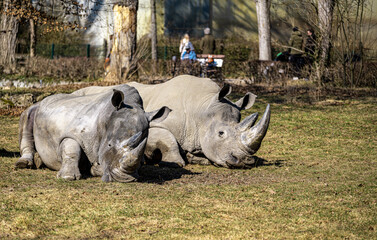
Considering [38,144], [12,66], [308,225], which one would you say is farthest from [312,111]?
[12,66]

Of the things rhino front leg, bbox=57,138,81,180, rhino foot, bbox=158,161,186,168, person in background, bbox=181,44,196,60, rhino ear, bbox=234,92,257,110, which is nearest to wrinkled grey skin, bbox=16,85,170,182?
rhino front leg, bbox=57,138,81,180

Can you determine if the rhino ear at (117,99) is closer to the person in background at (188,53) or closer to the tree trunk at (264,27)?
the person in background at (188,53)

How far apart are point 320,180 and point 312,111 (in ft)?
23.4

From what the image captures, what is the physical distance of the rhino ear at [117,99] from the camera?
24.5 ft

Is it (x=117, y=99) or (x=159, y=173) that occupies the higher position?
(x=117, y=99)

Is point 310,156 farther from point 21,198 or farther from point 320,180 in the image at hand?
point 21,198

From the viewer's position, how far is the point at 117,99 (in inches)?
297

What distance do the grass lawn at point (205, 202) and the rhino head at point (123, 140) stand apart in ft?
0.56

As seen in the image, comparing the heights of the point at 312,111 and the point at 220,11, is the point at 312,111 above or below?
below

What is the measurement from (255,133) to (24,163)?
3.20 metres

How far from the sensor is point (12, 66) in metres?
25.3

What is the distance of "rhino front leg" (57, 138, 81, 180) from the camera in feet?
24.8

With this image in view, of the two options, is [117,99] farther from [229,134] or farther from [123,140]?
[229,134]

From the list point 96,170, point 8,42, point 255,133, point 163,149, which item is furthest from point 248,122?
point 8,42
